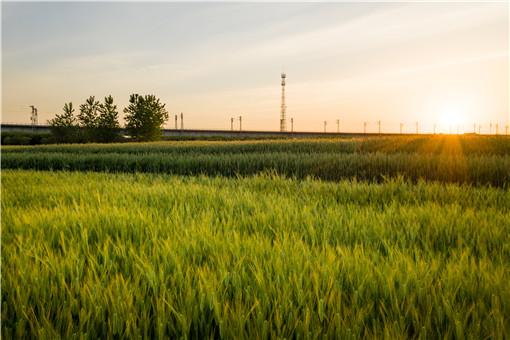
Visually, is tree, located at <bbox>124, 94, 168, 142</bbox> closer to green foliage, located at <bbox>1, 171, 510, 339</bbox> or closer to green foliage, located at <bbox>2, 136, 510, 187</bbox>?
green foliage, located at <bbox>2, 136, 510, 187</bbox>

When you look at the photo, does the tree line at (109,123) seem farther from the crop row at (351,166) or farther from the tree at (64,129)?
the crop row at (351,166)

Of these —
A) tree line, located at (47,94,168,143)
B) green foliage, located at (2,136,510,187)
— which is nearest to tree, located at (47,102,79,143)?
tree line, located at (47,94,168,143)

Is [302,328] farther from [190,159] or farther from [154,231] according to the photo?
[190,159]

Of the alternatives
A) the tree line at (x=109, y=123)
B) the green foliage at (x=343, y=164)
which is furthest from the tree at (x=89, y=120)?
the green foliage at (x=343, y=164)

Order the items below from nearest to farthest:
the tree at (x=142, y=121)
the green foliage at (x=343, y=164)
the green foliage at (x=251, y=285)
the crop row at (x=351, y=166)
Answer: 1. the green foliage at (x=251, y=285)
2. the crop row at (x=351, y=166)
3. the green foliage at (x=343, y=164)
4. the tree at (x=142, y=121)

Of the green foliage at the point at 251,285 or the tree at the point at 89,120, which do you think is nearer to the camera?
the green foliage at the point at 251,285

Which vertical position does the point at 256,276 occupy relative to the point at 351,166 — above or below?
below

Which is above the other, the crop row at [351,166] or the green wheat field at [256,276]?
the crop row at [351,166]

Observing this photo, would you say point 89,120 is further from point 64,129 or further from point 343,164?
point 343,164

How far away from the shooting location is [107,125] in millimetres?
52844

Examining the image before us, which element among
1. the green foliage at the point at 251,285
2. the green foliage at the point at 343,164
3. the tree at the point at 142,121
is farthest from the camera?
the tree at the point at 142,121

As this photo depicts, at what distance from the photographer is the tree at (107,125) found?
52.8 m

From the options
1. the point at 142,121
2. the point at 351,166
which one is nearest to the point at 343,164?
the point at 351,166

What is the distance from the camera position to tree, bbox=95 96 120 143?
5281cm
